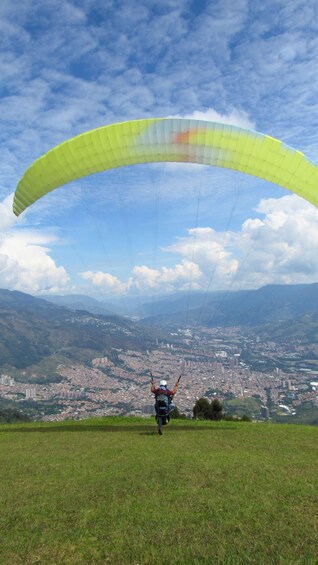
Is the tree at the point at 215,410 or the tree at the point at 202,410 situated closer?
the tree at the point at 215,410

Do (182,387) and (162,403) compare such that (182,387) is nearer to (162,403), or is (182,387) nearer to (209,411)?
(209,411)

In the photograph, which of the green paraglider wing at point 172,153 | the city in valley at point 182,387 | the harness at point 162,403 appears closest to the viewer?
the green paraglider wing at point 172,153

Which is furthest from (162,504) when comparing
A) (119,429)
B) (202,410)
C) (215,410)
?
(202,410)

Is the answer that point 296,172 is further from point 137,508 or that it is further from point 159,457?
point 137,508

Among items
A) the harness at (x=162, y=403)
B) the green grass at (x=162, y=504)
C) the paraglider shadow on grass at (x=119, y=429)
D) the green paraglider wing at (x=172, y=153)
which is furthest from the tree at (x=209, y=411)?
the green paraglider wing at (x=172, y=153)

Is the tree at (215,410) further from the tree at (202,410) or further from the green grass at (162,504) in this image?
the green grass at (162,504)
